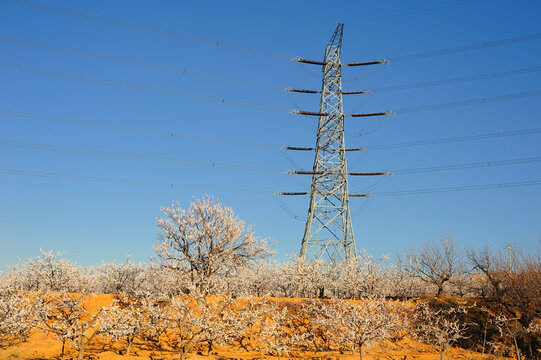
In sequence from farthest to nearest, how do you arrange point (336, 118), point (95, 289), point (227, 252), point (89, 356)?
point (95, 289) < point (336, 118) < point (227, 252) < point (89, 356)

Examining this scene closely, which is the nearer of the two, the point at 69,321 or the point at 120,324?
the point at 69,321

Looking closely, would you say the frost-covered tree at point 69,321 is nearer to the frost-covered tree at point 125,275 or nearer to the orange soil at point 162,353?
the orange soil at point 162,353

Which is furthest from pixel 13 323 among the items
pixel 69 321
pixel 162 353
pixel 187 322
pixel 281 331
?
pixel 281 331

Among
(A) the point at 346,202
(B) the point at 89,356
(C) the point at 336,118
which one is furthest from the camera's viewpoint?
(C) the point at 336,118

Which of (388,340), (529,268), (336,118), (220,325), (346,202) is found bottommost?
(388,340)

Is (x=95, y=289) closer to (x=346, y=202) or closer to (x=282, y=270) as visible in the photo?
(x=282, y=270)

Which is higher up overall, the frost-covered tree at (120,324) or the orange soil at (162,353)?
the frost-covered tree at (120,324)

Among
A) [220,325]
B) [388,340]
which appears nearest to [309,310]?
[388,340]

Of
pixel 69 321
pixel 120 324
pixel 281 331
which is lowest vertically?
pixel 281 331

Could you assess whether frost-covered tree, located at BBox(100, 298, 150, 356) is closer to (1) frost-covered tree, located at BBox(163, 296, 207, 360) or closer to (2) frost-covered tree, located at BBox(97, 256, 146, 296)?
(1) frost-covered tree, located at BBox(163, 296, 207, 360)

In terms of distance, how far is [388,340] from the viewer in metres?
33.2

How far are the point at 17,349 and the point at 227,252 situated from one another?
52.0ft

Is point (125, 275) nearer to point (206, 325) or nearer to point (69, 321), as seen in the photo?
point (69, 321)

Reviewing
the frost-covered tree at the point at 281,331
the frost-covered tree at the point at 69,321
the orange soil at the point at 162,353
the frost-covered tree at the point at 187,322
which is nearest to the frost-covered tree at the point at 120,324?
the frost-covered tree at the point at 69,321
